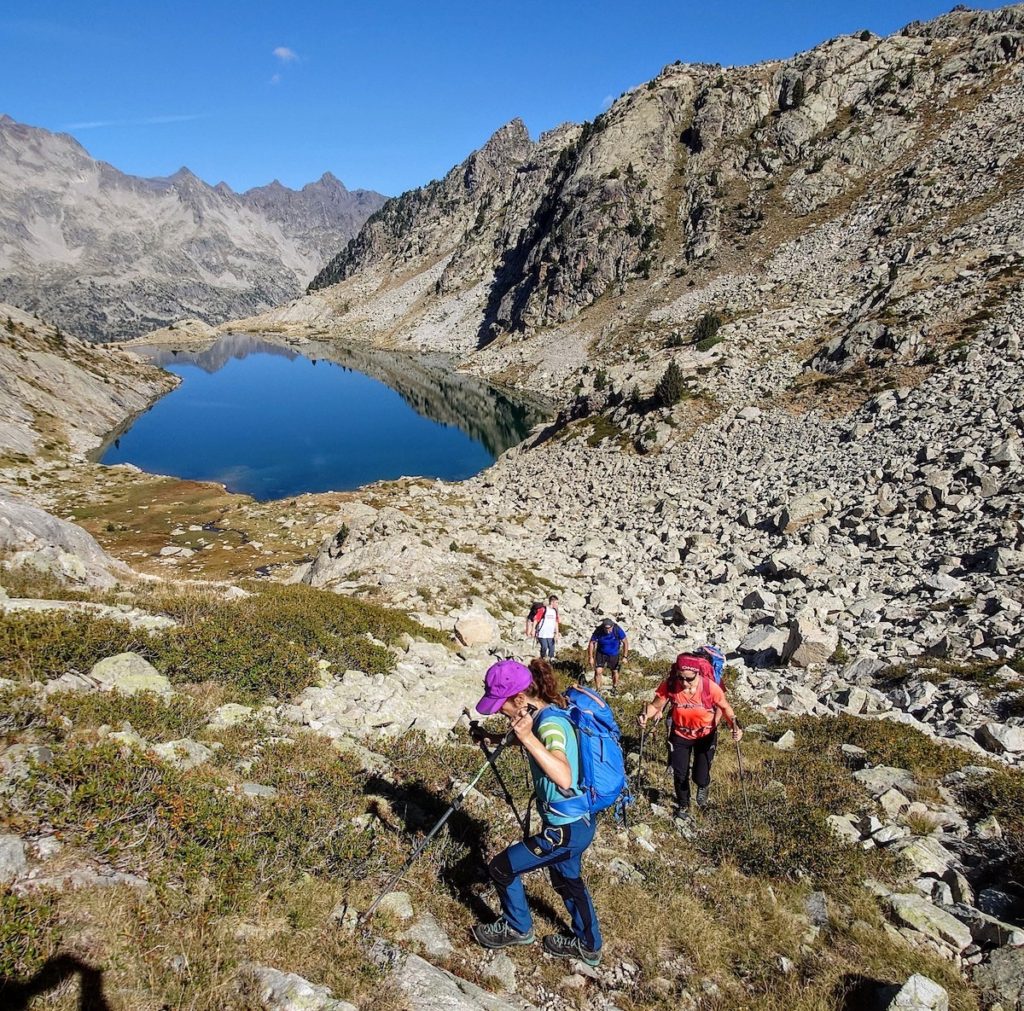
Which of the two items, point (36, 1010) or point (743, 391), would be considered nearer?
point (36, 1010)

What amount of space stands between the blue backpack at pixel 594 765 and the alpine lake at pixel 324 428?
51.7 meters

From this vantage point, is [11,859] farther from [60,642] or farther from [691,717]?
[691,717]

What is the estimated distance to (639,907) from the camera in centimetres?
632

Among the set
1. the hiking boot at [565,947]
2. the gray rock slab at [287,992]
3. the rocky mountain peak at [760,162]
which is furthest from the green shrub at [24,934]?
the rocky mountain peak at [760,162]

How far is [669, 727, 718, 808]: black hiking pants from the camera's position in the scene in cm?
827

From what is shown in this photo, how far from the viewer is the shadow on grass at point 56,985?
11.3 feet

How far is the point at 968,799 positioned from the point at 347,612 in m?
12.2

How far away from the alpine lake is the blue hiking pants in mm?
51279

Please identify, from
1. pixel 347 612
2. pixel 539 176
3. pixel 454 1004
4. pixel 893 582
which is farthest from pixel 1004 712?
pixel 539 176

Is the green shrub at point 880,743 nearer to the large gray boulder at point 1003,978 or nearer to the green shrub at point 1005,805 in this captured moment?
the green shrub at point 1005,805

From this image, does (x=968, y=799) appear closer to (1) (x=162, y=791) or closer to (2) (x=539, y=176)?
(1) (x=162, y=791)

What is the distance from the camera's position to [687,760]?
8289 millimetres

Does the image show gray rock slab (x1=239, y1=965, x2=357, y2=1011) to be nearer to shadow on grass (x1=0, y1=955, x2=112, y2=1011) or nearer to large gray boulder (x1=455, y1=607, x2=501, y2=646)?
shadow on grass (x1=0, y1=955, x2=112, y2=1011)

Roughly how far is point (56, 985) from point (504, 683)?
3402mm
